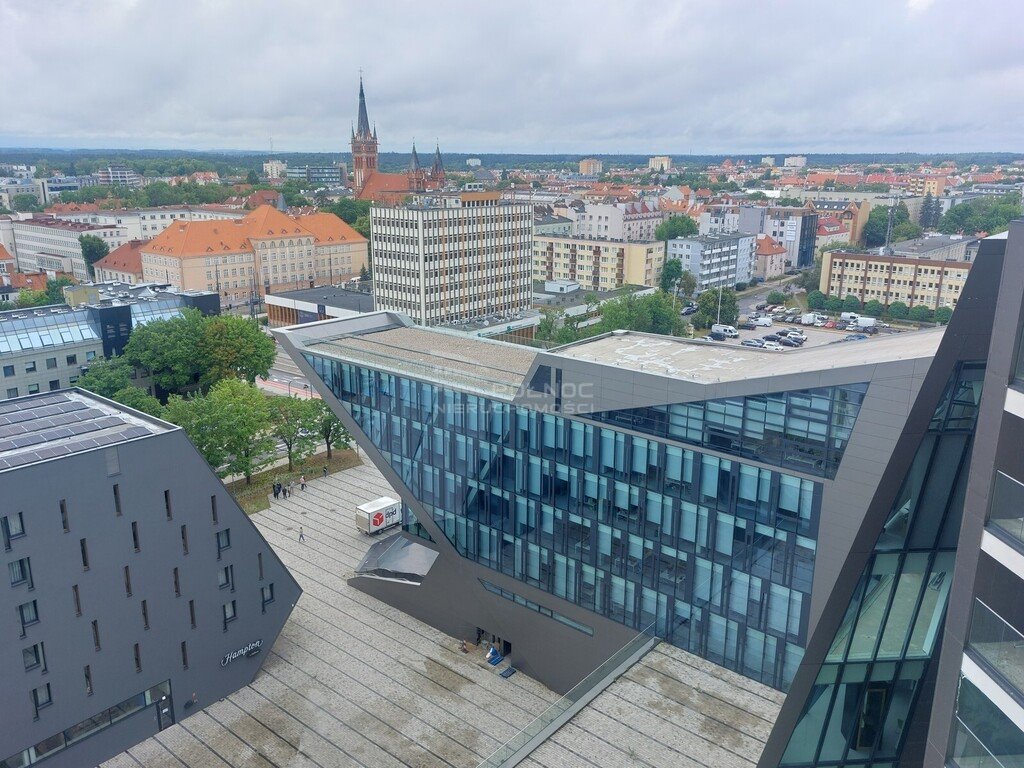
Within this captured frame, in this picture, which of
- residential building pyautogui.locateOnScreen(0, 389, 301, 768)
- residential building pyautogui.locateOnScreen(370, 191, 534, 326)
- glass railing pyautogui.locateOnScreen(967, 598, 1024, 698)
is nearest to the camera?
glass railing pyautogui.locateOnScreen(967, 598, 1024, 698)

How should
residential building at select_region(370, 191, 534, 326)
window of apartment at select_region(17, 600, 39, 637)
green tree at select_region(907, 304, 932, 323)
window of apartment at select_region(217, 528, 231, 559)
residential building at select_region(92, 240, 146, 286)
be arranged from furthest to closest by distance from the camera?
residential building at select_region(92, 240, 146, 286) < green tree at select_region(907, 304, 932, 323) < residential building at select_region(370, 191, 534, 326) < window of apartment at select_region(217, 528, 231, 559) < window of apartment at select_region(17, 600, 39, 637)

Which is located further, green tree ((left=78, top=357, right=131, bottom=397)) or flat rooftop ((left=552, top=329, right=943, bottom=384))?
green tree ((left=78, top=357, right=131, bottom=397))

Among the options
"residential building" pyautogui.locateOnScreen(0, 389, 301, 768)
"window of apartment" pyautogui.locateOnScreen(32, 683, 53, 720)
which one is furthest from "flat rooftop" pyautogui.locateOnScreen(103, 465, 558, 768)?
"window of apartment" pyautogui.locateOnScreen(32, 683, 53, 720)

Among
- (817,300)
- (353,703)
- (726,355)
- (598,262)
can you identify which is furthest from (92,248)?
(726,355)

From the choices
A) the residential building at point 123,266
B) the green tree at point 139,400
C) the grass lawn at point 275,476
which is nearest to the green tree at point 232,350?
the green tree at point 139,400

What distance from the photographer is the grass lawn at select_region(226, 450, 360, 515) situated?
54156 mm

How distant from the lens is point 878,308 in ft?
368

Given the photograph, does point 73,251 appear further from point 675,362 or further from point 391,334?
point 675,362

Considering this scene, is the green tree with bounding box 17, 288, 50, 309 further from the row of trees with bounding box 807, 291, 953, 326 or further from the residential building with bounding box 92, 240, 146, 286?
the row of trees with bounding box 807, 291, 953, 326

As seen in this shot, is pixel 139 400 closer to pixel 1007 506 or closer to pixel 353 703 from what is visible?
pixel 353 703

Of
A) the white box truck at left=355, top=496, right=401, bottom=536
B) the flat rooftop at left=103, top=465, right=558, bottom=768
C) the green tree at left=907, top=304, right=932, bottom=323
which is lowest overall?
the flat rooftop at left=103, top=465, right=558, bottom=768

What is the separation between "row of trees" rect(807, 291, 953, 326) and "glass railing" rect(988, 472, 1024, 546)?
10283cm

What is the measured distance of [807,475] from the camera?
2602 cm

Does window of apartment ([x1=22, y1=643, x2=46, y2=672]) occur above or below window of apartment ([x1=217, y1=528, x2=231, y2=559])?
below
